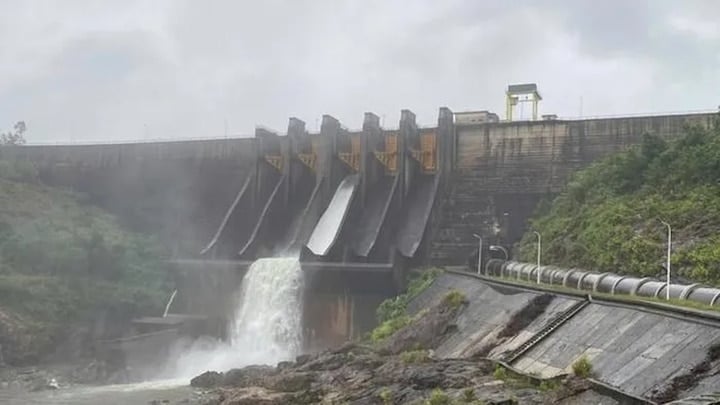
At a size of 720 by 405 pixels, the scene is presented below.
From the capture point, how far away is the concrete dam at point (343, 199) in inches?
1163

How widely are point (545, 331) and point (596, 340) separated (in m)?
2.02

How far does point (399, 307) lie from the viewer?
2680cm

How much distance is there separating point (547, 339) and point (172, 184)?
30.6 metres

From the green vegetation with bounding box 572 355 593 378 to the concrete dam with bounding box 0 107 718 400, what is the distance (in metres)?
9.73

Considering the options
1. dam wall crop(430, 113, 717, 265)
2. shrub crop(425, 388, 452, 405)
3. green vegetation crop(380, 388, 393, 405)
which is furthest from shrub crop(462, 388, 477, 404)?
dam wall crop(430, 113, 717, 265)

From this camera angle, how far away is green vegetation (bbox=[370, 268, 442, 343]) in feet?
78.2

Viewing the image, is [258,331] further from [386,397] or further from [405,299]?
[386,397]

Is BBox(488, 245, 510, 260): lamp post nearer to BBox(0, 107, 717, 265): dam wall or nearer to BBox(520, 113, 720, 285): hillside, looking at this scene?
BBox(520, 113, 720, 285): hillside

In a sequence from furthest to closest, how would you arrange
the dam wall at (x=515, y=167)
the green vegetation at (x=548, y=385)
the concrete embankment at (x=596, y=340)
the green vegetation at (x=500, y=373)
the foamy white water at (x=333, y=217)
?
the foamy white water at (x=333, y=217) → the dam wall at (x=515, y=167) → the green vegetation at (x=500, y=373) → the green vegetation at (x=548, y=385) → the concrete embankment at (x=596, y=340)

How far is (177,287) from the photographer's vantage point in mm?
34281

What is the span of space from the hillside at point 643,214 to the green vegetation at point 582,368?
28.0ft

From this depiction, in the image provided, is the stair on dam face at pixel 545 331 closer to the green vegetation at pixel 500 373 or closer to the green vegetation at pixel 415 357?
the green vegetation at pixel 500 373

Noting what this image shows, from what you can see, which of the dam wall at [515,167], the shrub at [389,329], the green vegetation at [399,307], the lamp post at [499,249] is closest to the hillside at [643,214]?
the lamp post at [499,249]

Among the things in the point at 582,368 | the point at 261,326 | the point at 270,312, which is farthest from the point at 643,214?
→ the point at 261,326
